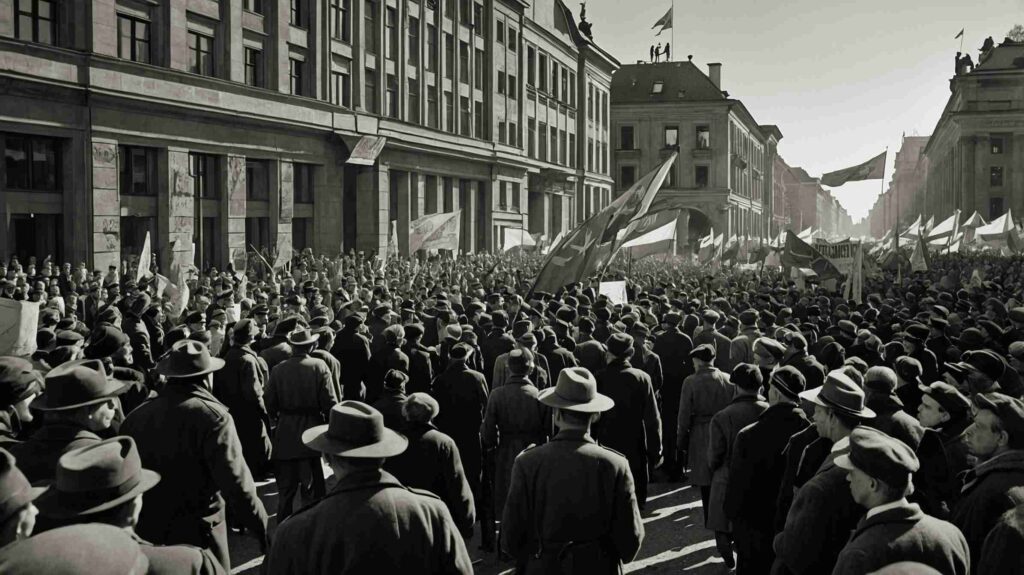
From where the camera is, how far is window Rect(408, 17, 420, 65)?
41906mm

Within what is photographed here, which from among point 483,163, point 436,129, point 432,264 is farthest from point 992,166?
point 432,264

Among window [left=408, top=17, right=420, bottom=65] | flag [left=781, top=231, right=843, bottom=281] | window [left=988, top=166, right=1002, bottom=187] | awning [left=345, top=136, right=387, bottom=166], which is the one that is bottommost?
flag [left=781, top=231, right=843, bottom=281]

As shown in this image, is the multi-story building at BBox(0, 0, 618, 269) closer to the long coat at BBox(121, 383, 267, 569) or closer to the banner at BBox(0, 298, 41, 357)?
the banner at BBox(0, 298, 41, 357)

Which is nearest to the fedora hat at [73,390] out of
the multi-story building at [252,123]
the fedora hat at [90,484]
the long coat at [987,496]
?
the fedora hat at [90,484]

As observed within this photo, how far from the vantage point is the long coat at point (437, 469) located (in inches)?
237

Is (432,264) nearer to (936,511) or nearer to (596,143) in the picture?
(936,511)

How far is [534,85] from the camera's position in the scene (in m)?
55.9

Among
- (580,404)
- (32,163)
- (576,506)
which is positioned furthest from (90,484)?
(32,163)

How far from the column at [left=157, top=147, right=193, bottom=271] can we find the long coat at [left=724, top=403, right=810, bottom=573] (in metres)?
23.5

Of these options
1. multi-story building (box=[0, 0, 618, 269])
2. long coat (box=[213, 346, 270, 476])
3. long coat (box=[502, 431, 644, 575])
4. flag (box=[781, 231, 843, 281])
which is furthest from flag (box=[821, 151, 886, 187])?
long coat (box=[502, 431, 644, 575])

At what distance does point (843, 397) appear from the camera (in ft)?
16.3

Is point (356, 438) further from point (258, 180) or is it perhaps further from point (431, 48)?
point (431, 48)

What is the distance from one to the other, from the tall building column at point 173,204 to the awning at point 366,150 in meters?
8.63

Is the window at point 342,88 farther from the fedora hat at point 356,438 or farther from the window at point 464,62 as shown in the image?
the fedora hat at point 356,438
